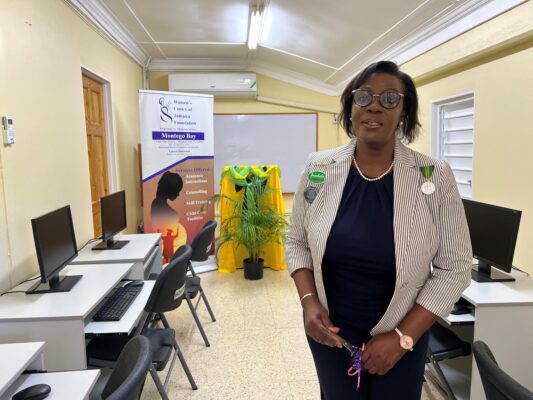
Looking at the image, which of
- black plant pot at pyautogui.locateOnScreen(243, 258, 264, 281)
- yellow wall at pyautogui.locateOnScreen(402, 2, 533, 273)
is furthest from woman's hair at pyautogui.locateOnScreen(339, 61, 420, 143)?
black plant pot at pyautogui.locateOnScreen(243, 258, 264, 281)

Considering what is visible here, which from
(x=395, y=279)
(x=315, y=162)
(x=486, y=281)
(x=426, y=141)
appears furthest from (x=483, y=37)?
(x=395, y=279)

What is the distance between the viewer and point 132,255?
9.04ft

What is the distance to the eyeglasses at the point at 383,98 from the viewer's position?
1.11 meters

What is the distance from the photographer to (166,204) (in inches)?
167

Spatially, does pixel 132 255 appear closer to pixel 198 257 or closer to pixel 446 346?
pixel 198 257


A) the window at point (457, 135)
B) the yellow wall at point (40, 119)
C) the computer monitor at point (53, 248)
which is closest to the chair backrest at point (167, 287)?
the computer monitor at point (53, 248)

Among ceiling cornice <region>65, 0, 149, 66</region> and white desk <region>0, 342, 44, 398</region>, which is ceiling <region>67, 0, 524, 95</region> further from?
white desk <region>0, 342, 44, 398</region>

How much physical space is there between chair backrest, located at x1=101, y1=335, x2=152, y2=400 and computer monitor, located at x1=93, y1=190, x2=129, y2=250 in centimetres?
180

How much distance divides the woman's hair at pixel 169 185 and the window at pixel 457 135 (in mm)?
2658

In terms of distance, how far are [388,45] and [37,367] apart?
3897 mm

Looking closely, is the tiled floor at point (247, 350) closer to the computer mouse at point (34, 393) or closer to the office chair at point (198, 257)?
the office chair at point (198, 257)

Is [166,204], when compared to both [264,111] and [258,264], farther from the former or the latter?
[264,111]

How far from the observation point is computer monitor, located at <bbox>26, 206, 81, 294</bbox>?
6.50ft

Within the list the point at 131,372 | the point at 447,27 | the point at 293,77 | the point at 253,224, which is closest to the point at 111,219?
the point at 253,224
